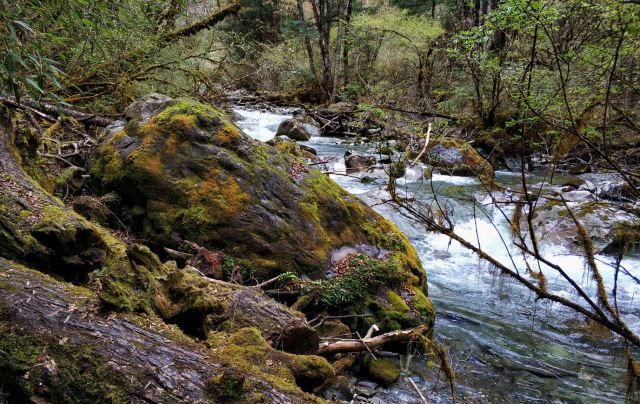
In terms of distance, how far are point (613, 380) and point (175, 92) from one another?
29.1 ft

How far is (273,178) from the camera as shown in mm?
5586

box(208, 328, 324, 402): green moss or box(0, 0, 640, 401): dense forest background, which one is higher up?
box(0, 0, 640, 401): dense forest background

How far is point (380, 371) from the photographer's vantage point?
13.7 ft

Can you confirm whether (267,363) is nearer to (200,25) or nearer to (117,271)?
(117,271)

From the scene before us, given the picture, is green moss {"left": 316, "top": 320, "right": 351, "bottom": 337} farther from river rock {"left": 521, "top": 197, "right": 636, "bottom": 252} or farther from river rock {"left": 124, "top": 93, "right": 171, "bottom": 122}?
river rock {"left": 521, "top": 197, "right": 636, "bottom": 252}

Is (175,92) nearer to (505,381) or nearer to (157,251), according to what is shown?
(157,251)

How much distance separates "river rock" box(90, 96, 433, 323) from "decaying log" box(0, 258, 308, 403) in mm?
2308

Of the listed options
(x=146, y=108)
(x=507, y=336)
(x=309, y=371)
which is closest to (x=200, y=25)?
(x=146, y=108)

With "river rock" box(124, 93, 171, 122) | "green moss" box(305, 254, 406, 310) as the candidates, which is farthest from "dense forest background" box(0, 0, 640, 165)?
"green moss" box(305, 254, 406, 310)

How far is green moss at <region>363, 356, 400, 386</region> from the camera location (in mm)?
4125

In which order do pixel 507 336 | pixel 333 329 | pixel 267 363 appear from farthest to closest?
1. pixel 507 336
2. pixel 333 329
3. pixel 267 363

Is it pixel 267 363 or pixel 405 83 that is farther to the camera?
pixel 405 83

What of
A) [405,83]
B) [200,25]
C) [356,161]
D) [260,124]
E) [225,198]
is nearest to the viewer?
[225,198]

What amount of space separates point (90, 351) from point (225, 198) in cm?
298
